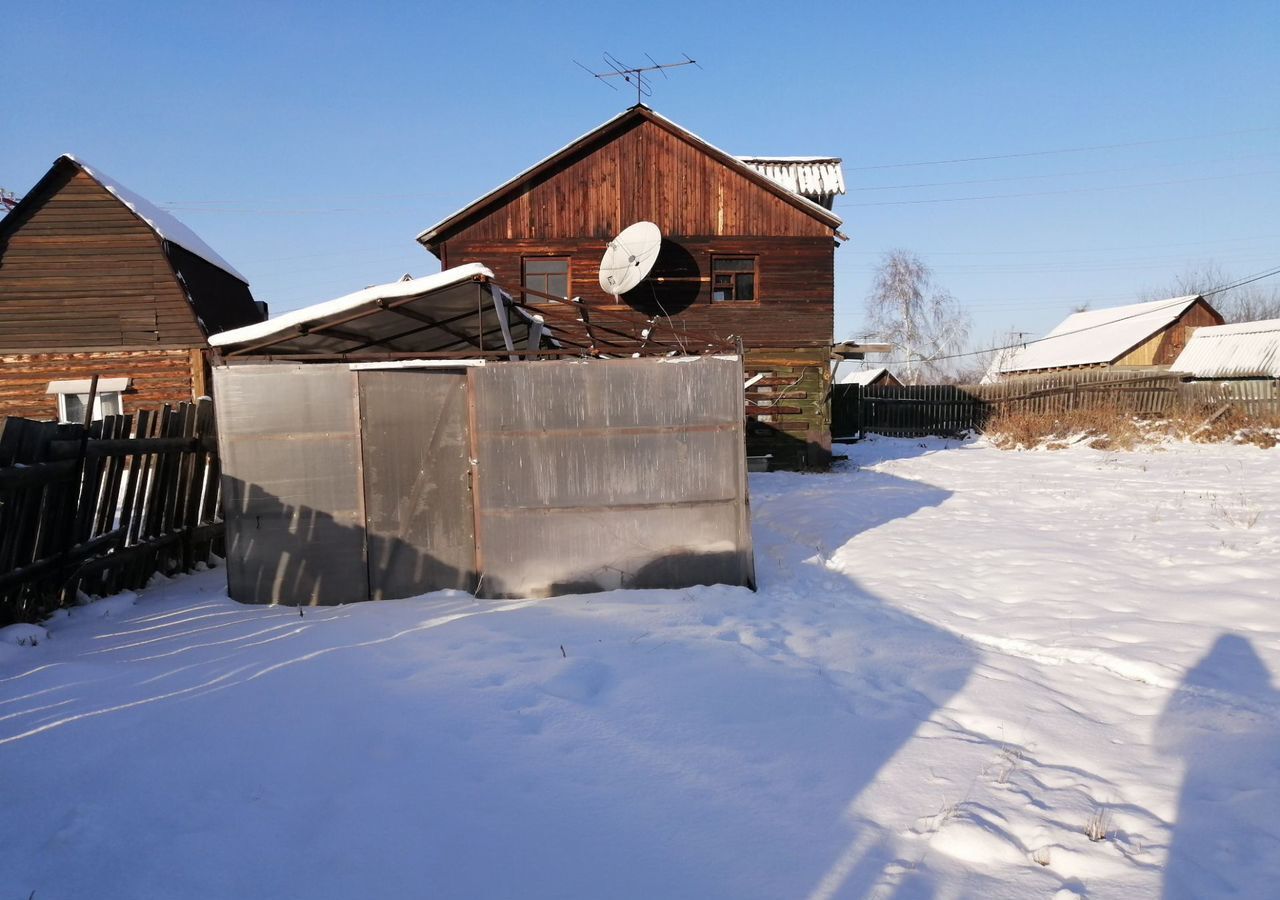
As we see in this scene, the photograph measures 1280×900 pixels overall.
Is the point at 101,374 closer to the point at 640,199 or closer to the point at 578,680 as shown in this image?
the point at 640,199

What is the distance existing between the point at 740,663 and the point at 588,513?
2.28 m

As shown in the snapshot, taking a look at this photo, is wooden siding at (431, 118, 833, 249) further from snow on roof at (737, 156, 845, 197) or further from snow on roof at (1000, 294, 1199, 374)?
snow on roof at (1000, 294, 1199, 374)

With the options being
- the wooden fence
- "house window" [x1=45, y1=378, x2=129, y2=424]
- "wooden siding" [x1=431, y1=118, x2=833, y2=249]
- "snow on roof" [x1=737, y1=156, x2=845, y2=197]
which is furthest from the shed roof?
the wooden fence

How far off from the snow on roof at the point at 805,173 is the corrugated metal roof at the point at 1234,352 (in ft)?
63.1

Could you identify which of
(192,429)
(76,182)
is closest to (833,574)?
(192,429)

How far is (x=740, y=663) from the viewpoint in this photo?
14.9 feet

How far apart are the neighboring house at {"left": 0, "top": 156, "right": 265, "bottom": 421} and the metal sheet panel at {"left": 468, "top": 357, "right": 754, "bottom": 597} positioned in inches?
555

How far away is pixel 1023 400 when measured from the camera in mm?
24797

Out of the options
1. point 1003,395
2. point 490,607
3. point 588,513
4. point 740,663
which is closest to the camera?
point 740,663

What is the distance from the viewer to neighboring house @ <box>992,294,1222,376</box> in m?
35.9

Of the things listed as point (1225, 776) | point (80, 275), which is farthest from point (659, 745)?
point (80, 275)

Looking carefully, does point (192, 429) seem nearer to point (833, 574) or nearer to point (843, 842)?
point (833, 574)

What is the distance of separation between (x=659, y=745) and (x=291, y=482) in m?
4.51

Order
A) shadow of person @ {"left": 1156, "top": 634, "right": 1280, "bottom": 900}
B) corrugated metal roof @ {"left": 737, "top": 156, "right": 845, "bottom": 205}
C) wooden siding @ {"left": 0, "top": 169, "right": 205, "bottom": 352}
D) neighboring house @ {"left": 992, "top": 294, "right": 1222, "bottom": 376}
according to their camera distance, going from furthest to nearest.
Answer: neighboring house @ {"left": 992, "top": 294, "right": 1222, "bottom": 376}
corrugated metal roof @ {"left": 737, "top": 156, "right": 845, "bottom": 205}
wooden siding @ {"left": 0, "top": 169, "right": 205, "bottom": 352}
shadow of person @ {"left": 1156, "top": 634, "right": 1280, "bottom": 900}
